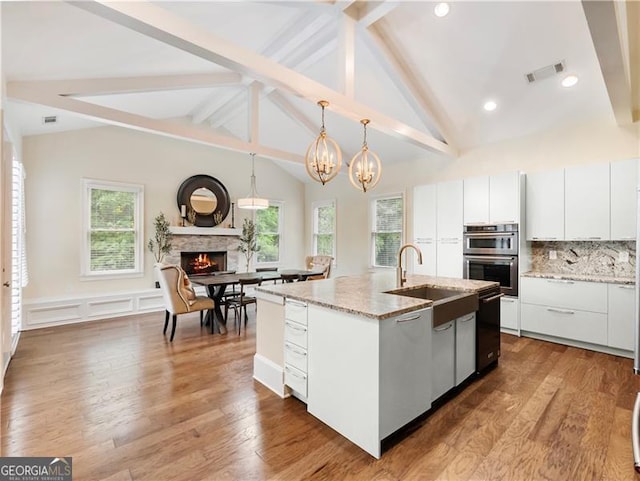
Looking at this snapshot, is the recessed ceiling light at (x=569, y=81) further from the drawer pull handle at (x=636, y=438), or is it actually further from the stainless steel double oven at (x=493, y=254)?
the drawer pull handle at (x=636, y=438)

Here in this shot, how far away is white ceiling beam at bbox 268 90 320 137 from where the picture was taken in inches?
217

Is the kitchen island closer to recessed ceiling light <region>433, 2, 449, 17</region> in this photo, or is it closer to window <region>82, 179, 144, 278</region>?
recessed ceiling light <region>433, 2, 449, 17</region>

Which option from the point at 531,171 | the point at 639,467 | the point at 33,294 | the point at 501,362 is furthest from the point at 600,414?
the point at 33,294

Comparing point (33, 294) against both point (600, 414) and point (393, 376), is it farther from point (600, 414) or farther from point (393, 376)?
point (600, 414)

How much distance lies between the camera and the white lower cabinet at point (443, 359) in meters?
2.33

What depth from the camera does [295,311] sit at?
97.1 inches

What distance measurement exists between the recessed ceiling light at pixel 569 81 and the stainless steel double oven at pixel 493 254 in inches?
66.3

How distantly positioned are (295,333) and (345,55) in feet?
9.13

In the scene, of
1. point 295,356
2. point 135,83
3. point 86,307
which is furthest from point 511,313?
point 86,307

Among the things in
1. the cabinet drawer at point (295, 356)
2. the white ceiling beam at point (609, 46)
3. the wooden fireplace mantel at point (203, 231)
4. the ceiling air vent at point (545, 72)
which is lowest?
the cabinet drawer at point (295, 356)

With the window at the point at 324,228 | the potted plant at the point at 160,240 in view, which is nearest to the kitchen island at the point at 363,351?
the potted plant at the point at 160,240

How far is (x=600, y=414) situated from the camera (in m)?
2.33

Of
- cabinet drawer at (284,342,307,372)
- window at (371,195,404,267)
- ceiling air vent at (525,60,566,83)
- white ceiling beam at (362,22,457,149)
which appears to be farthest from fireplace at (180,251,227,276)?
ceiling air vent at (525,60,566,83)

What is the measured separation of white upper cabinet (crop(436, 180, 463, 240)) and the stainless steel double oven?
0.17 meters
